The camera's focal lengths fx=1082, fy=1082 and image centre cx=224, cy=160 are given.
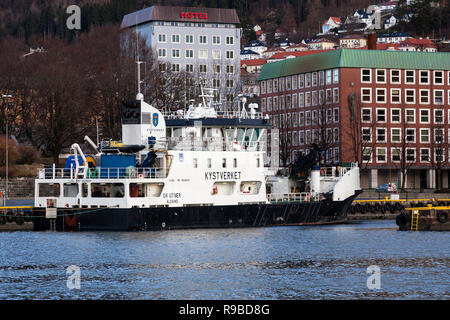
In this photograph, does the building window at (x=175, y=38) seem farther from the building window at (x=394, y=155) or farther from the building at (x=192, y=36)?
the building window at (x=394, y=155)

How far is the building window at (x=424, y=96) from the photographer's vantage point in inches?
5507

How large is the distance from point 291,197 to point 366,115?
60533 mm

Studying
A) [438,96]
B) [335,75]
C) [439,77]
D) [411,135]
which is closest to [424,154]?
[411,135]

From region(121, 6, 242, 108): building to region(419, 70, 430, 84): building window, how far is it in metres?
45.2

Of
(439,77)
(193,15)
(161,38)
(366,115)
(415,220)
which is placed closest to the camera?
(415,220)

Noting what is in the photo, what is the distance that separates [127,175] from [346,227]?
59.3 feet

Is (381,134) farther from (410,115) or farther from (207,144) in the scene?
(207,144)

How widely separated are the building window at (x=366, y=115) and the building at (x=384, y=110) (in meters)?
0.08

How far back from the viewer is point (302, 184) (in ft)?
268

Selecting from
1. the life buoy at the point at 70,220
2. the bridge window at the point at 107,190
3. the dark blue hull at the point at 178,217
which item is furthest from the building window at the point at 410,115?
the life buoy at the point at 70,220

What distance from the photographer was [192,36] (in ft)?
616
